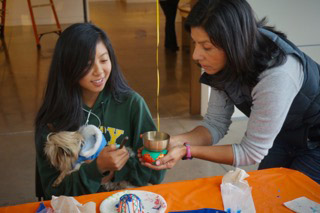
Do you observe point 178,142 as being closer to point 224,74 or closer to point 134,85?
point 224,74

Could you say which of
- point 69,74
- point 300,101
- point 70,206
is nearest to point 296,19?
point 300,101

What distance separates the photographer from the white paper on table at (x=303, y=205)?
126cm

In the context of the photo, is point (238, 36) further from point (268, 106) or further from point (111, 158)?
point (111, 158)

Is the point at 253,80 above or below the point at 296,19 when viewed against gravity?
above

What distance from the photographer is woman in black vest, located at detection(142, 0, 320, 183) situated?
146cm

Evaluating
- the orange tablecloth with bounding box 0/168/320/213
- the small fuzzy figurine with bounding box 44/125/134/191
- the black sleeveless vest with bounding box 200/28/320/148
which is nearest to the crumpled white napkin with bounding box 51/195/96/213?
the orange tablecloth with bounding box 0/168/320/213

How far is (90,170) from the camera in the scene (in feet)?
5.05

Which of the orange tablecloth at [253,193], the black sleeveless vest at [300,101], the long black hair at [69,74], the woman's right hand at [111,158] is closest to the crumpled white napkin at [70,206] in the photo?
the orange tablecloth at [253,193]

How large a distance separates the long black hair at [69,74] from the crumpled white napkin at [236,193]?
658mm

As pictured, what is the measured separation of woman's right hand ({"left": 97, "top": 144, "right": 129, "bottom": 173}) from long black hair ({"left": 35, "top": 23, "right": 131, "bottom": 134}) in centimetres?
25

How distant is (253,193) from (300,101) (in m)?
0.48

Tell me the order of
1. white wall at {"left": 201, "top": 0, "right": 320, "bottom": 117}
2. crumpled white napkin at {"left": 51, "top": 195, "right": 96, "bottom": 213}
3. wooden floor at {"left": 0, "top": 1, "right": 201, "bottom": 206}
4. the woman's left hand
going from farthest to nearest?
white wall at {"left": 201, "top": 0, "right": 320, "bottom": 117}, wooden floor at {"left": 0, "top": 1, "right": 201, "bottom": 206}, the woman's left hand, crumpled white napkin at {"left": 51, "top": 195, "right": 96, "bottom": 213}

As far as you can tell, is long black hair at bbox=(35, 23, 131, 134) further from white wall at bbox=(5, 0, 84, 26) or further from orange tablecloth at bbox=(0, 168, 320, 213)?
white wall at bbox=(5, 0, 84, 26)

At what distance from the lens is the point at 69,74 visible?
1631mm
